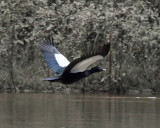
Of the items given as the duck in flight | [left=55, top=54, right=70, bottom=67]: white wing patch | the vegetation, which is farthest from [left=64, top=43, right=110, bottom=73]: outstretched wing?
the vegetation

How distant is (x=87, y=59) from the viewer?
1341cm

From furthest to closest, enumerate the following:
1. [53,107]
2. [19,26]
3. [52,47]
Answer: [19,26] → [52,47] → [53,107]

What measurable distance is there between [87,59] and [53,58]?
2.08m

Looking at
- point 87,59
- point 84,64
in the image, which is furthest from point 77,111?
point 87,59

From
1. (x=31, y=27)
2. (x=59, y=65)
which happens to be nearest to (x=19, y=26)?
(x=31, y=27)

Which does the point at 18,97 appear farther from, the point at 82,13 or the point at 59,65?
the point at 82,13

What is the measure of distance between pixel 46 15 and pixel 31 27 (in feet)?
2.35

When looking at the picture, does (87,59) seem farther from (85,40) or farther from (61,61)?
(85,40)

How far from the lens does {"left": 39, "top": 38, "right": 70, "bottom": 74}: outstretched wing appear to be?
49.1 ft

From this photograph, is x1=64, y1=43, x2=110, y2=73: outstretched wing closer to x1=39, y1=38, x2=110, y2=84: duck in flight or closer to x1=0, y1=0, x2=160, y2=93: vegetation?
x1=39, y1=38, x2=110, y2=84: duck in flight

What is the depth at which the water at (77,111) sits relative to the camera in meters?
12.0

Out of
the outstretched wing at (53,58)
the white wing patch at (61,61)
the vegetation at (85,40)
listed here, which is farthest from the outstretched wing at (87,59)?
the vegetation at (85,40)

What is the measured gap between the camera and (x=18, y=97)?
55.0 feet

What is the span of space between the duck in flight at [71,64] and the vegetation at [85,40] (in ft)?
13.2
